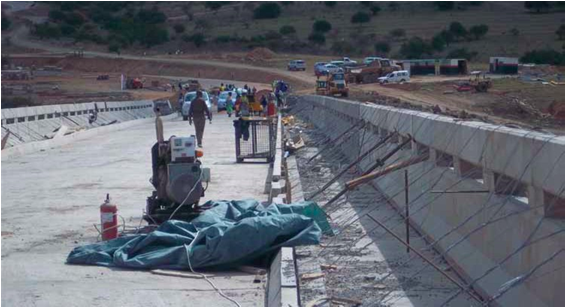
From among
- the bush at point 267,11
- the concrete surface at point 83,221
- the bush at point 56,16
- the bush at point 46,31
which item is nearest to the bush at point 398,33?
the bush at point 267,11

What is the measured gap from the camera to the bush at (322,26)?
14875 centimetres

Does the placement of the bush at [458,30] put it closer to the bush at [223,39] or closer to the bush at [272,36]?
the bush at [272,36]

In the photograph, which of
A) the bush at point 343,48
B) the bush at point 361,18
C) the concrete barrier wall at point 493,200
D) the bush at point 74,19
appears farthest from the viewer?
the bush at point 74,19

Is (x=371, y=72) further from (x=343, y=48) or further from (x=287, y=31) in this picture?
(x=287, y=31)

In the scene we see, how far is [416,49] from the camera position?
117 meters

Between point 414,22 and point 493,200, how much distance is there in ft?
439

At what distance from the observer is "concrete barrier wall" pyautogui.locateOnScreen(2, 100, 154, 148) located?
38.4 metres

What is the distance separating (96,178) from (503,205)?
16.2 meters

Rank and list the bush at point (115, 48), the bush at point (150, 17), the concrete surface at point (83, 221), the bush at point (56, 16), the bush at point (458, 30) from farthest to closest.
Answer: the bush at point (56, 16) → the bush at point (150, 17) → the bush at point (115, 48) → the bush at point (458, 30) → the concrete surface at point (83, 221)

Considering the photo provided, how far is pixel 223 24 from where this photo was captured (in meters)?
169

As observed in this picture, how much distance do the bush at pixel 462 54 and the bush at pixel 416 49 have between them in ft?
31.1

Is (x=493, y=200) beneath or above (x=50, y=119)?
above

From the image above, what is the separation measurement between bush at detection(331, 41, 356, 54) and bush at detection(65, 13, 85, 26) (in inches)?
2078

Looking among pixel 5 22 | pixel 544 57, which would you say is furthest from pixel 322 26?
Answer: pixel 544 57
